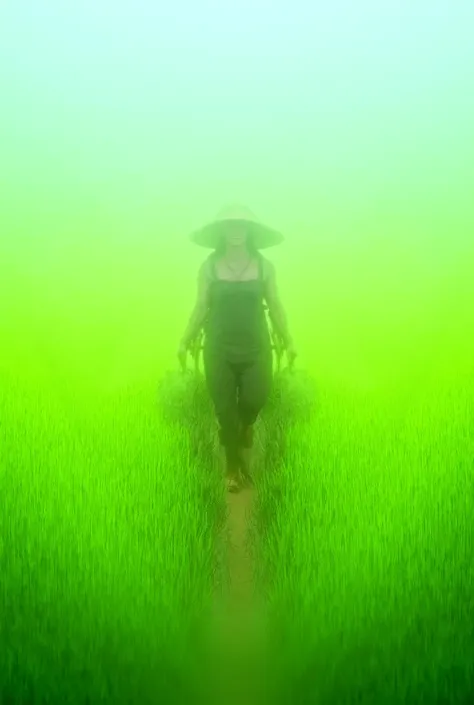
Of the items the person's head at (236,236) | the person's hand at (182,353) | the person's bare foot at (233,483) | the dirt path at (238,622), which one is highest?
the person's head at (236,236)

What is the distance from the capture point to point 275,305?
6.12 ft

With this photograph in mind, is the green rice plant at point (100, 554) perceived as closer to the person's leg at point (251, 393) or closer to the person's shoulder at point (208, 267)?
the person's leg at point (251, 393)

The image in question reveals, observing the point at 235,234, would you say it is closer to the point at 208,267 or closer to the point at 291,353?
the point at 208,267

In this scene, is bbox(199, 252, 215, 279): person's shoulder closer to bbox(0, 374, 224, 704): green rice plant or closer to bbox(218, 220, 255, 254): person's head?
bbox(218, 220, 255, 254): person's head

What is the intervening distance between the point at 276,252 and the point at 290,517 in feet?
2.36

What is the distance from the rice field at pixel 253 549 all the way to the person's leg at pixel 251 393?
56mm

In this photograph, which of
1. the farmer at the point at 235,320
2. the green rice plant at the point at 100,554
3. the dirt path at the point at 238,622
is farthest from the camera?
the farmer at the point at 235,320

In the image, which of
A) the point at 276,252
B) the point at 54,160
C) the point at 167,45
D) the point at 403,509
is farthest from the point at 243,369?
the point at 167,45

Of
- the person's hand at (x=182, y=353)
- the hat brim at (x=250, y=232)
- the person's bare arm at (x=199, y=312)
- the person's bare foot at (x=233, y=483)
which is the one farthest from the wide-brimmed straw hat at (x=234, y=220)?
the person's bare foot at (x=233, y=483)

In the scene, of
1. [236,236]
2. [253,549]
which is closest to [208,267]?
[236,236]

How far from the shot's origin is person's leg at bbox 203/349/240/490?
191 cm

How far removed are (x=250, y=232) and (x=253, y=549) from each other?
856 millimetres

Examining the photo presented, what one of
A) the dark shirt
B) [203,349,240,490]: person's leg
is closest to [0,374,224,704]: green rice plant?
[203,349,240,490]: person's leg

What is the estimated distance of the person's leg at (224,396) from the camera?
1906 mm
